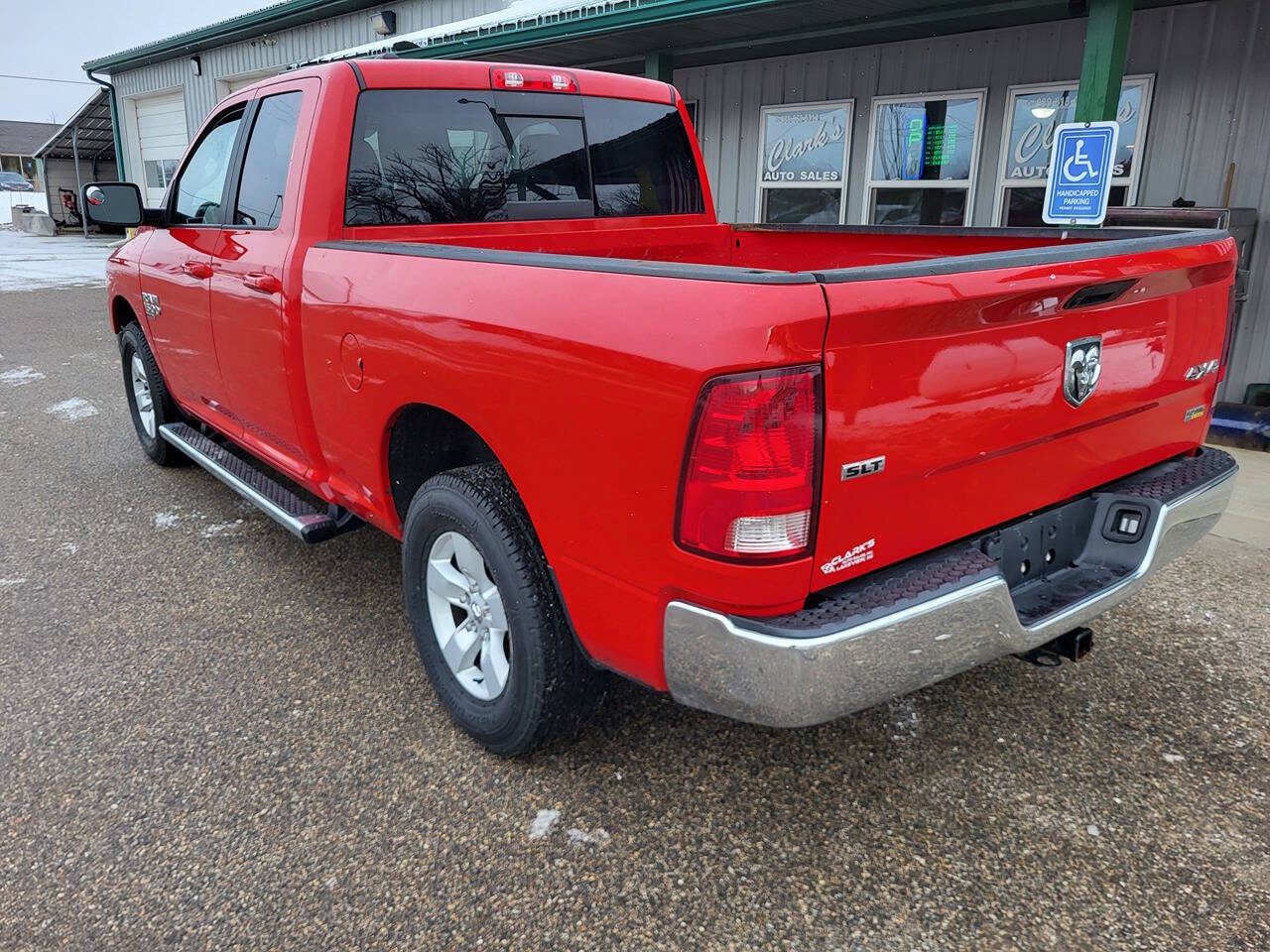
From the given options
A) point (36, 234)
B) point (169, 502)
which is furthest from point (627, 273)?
point (36, 234)

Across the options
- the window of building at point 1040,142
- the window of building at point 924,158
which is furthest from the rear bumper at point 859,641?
the window of building at point 924,158

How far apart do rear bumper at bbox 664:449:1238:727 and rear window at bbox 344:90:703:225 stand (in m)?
2.00

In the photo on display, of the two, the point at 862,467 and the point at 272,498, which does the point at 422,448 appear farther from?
the point at 862,467

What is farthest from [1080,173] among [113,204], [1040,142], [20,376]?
[20,376]

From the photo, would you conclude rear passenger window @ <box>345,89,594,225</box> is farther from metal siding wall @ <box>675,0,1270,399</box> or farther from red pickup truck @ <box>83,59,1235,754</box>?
metal siding wall @ <box>675,0,1270,399</box>

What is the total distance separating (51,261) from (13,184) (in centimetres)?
4411

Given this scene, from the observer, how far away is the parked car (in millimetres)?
54875

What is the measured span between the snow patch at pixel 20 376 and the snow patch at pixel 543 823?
7555 millimetres

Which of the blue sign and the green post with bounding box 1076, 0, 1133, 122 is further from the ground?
the green post with bounding box 1076, 0, 1133, 122

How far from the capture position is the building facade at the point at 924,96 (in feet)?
21.0

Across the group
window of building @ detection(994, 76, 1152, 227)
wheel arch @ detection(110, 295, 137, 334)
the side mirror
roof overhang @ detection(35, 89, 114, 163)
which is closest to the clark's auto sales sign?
window of building @ detection(994, 76, 1152, 227)

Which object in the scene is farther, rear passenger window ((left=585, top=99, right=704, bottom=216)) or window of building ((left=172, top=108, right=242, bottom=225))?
window of building ((left=172, top=108, right=242, bottom=225))

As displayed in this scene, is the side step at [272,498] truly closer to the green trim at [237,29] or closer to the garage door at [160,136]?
the green trim at [237,29]

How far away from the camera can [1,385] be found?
313 inches
